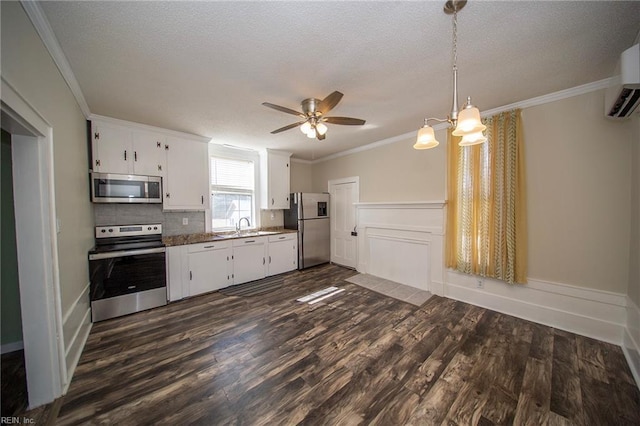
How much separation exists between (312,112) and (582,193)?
2.97m

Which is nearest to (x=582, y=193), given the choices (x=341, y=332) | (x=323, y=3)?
(x=341, y=332)

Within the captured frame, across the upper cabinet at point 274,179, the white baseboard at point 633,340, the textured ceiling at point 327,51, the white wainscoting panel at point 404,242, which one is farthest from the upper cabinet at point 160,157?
the white baseboard at point 633,340

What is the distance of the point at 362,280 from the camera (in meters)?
4.06

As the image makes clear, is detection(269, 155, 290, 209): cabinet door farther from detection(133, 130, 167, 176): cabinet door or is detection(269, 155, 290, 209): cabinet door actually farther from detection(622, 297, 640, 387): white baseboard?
detection(622, 297, 640, 387): white baseboard

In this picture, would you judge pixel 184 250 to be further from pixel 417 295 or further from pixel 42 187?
pixel 417 295

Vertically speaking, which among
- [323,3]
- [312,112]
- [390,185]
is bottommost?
[390,185]

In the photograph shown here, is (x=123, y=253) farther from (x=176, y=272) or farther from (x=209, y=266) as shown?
(x=209, y=266)

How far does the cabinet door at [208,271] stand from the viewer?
337cm

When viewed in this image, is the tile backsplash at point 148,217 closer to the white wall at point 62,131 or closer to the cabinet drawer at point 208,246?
the white wall at point 62,131

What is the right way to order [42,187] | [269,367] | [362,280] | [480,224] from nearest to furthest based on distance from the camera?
[42,187] < [269,367] < [480,224] < [362,280]

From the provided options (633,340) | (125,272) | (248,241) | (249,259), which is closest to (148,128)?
(125,272)

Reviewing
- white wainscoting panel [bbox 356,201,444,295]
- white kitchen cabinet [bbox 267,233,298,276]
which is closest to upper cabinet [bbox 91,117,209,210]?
white kitchen cabinet [bbox 267,233,298,276]

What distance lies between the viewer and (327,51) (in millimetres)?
1729

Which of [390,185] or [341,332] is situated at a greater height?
[390,185]
